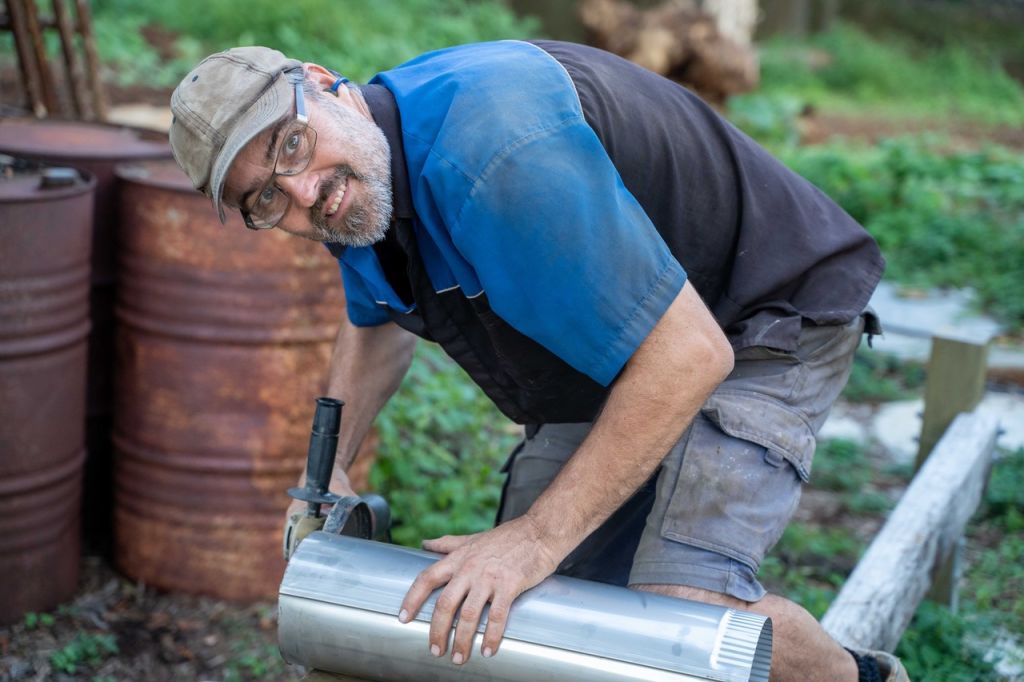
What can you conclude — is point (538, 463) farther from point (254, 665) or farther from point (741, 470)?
point (254, 665)

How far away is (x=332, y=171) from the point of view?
2285 mm

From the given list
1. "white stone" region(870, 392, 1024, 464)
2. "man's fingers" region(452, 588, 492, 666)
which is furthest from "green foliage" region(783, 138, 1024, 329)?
"man's fingers" region(452, 588, 492, 666)

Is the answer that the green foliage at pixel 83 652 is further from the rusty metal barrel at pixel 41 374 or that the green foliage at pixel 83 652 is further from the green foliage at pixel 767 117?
the green foliage at pixel 767 117

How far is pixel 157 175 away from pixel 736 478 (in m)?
2.44

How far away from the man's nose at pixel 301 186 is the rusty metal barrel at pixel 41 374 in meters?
1.64

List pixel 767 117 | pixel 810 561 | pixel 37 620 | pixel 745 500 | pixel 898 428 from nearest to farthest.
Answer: pixel 745 500
pixel 37 620
pixel 810 561
pixel 898 428
pixel 767 117

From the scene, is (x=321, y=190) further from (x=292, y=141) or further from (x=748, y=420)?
(x=748, y=420)

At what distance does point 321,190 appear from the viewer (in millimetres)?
2307

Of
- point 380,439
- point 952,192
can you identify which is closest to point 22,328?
point 380,439

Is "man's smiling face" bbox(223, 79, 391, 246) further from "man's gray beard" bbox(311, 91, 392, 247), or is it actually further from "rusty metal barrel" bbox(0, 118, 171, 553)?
"rusty metal barrel" bbox(0, 118, 171, 553)

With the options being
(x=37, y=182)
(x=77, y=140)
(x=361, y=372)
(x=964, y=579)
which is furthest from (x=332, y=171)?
(x=964, y=579)

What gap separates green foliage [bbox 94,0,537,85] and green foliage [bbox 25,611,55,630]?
5.36 m

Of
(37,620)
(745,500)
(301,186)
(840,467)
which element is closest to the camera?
(301,186)

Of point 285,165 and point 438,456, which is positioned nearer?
point 285,165
